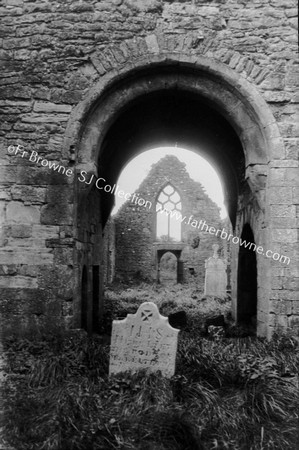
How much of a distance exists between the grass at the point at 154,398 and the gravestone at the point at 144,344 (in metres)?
0.17

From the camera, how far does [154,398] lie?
4.07 m

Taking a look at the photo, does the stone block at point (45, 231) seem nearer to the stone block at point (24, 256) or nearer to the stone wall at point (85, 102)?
the stone wall at point (85, 102)

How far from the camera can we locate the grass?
3396 millimetres

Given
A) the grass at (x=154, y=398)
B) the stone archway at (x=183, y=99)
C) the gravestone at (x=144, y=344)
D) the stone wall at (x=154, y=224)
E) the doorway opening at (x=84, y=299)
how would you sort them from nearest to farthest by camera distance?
the grass at (x=154, y=398)
the gravestone at (x=144, y=344)
the stone archway at (x=183, y=99)
the doorway opening at (x=84, y=299)
the stone wall at (x=154, y=224)

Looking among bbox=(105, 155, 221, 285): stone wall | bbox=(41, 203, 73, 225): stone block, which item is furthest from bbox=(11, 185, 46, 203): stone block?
bbox=(105, 155, 221, 285): stone wall

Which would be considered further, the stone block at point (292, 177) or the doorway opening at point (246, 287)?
the doorway opening at point (246, 287)

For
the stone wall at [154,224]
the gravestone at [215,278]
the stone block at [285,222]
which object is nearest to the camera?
the stone block at [285,222]

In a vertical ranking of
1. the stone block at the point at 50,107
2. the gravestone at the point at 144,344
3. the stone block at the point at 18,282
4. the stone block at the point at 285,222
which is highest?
the stone block at the point at 50,107

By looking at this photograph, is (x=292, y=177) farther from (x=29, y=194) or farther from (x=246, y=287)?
(x=29, y=194)

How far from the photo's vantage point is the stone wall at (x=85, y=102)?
563cm

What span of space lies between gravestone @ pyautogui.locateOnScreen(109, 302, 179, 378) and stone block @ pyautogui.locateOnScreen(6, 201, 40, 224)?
6.62 ft

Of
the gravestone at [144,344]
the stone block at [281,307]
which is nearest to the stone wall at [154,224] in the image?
the stone block at [281,307]

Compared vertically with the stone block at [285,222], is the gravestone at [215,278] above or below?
below

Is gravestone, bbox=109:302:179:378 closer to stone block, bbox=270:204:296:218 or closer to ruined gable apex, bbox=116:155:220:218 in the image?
stone block, bbox=270:204:296:218
